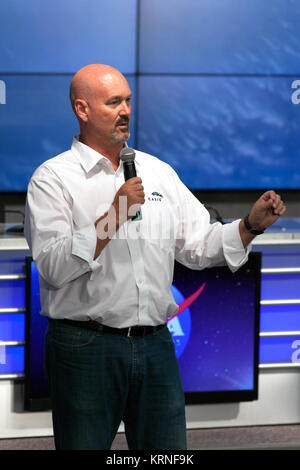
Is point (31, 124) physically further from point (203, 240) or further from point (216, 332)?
point (203, 240)

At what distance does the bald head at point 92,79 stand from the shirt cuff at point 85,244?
0.37 m

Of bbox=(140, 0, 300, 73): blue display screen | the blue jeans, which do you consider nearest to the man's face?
the blue jeans

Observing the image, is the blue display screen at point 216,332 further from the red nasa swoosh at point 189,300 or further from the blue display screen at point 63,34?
the blue display screen at point 63,34

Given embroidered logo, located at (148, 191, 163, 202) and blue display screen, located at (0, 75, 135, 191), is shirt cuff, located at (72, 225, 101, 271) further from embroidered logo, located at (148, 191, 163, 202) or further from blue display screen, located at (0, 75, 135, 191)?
blue display screen, located at (0, 75, 135, 191)

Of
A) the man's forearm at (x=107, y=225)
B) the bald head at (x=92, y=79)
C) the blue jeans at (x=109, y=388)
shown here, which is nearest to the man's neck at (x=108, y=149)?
the bald head at (x=92, y=79)

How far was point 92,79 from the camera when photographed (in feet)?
5.90

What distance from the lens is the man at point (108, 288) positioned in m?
1.72

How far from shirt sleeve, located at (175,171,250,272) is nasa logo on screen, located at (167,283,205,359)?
3.66 ft

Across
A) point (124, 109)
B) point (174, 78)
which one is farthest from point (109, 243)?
point (174, 78)

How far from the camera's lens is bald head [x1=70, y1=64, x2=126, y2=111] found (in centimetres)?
179

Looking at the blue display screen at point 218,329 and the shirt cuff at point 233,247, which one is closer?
the shirt cuff at point 233,247

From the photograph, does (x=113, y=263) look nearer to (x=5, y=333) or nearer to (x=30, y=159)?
(x=5, y=333)

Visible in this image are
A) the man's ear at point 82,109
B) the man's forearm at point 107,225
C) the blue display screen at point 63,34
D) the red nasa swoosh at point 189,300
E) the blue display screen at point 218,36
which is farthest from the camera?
the blue display screen at point 218,36

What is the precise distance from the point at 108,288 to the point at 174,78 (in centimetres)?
295
